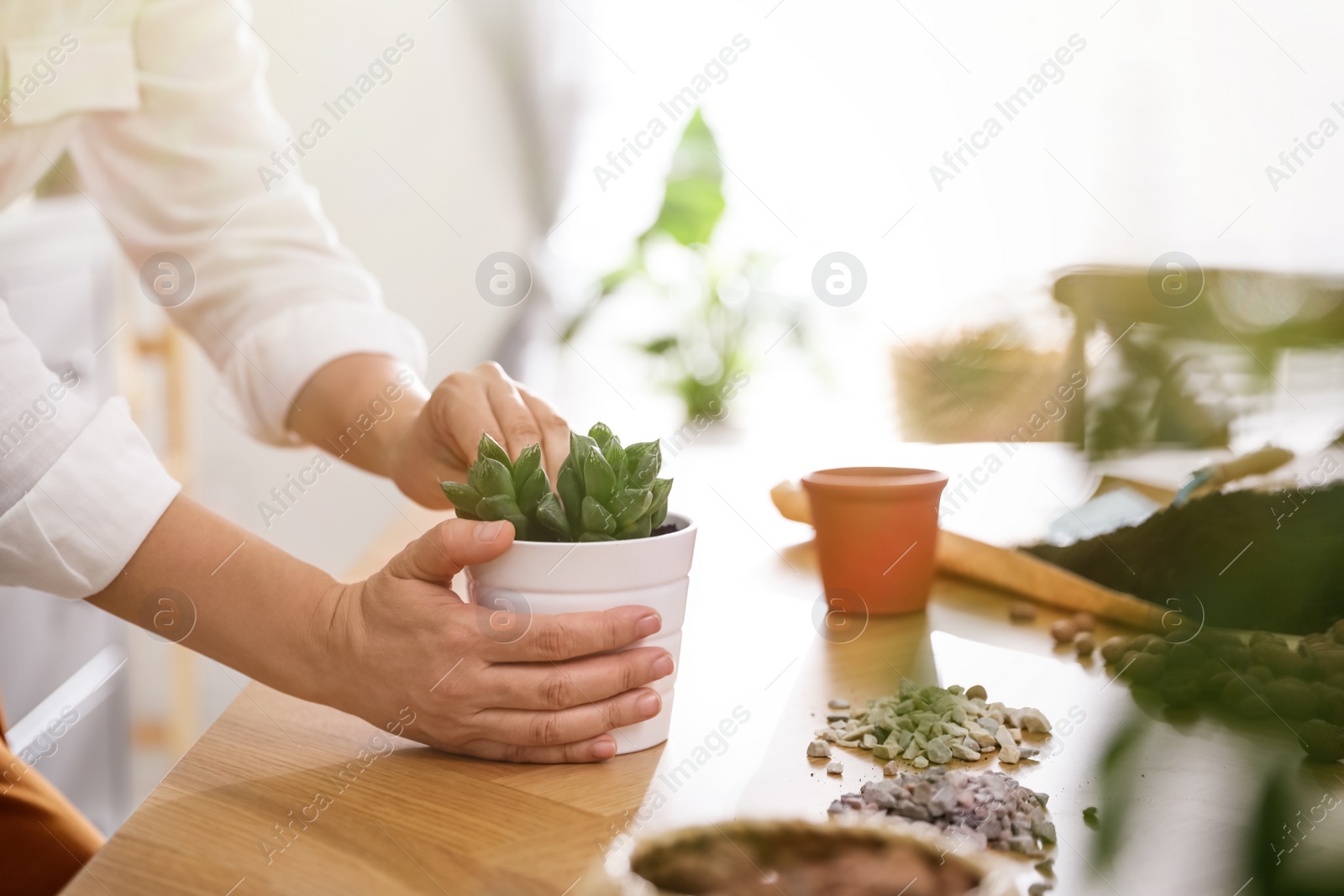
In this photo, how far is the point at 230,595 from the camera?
710 mm

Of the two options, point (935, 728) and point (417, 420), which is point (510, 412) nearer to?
point (417, 420)

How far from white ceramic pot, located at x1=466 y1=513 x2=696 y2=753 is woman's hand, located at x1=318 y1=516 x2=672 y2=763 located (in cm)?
1

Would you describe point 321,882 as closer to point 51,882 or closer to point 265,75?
point 51,882

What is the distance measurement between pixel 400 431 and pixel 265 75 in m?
2.12

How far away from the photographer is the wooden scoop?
858 mm

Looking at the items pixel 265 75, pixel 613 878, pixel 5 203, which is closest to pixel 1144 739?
pixel 613 878

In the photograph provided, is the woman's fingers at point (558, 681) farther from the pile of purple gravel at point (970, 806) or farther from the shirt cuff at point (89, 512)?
the shirt cuff at point (89, 512)

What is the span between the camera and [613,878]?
1.26 feet

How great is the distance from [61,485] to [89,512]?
0.02 meters

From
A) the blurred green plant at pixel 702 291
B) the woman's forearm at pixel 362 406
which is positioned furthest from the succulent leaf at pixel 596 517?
the blurred green plant at pixel 702 291

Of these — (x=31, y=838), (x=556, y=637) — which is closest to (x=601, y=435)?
(x=556, y=637)

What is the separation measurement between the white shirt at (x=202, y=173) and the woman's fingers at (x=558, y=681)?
608mm

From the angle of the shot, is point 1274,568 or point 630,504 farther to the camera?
point 630,504

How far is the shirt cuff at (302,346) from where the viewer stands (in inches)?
45.9
